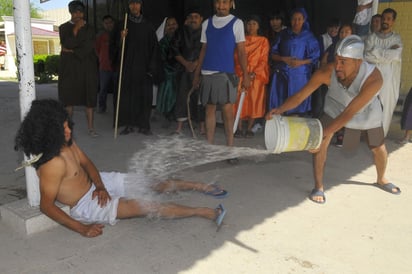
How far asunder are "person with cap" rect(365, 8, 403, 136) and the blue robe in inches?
24.9

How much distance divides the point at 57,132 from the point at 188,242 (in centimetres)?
107

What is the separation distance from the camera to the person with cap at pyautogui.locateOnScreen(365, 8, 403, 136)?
446 cm

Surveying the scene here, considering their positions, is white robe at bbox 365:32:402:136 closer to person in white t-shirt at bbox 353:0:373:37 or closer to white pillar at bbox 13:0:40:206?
person in white t-shirt at bbox 353:0:373:37

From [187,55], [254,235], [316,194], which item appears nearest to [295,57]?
[187,55]

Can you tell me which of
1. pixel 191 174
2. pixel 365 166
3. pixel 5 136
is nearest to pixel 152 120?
pixel 5 136

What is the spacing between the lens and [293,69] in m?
4.87

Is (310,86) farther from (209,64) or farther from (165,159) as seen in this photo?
(165,159)

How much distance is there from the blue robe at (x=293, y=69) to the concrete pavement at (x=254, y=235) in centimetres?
132

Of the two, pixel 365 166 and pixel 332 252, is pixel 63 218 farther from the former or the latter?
pixel 365 166

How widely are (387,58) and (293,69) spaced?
1.05 metres

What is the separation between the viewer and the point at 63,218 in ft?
7.95

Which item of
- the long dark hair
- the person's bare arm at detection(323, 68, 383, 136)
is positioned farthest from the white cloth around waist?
the person's bare arm at detection(323, 68, 383, 136)

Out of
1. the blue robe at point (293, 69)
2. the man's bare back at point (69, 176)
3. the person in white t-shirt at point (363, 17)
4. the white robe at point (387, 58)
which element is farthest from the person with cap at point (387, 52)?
the man's bare back at point (69, 176)

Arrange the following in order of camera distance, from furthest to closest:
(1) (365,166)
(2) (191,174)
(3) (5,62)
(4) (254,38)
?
(3) (5,62) → (4) (254,38) → (1) (365,166) → (2) (191,174)
